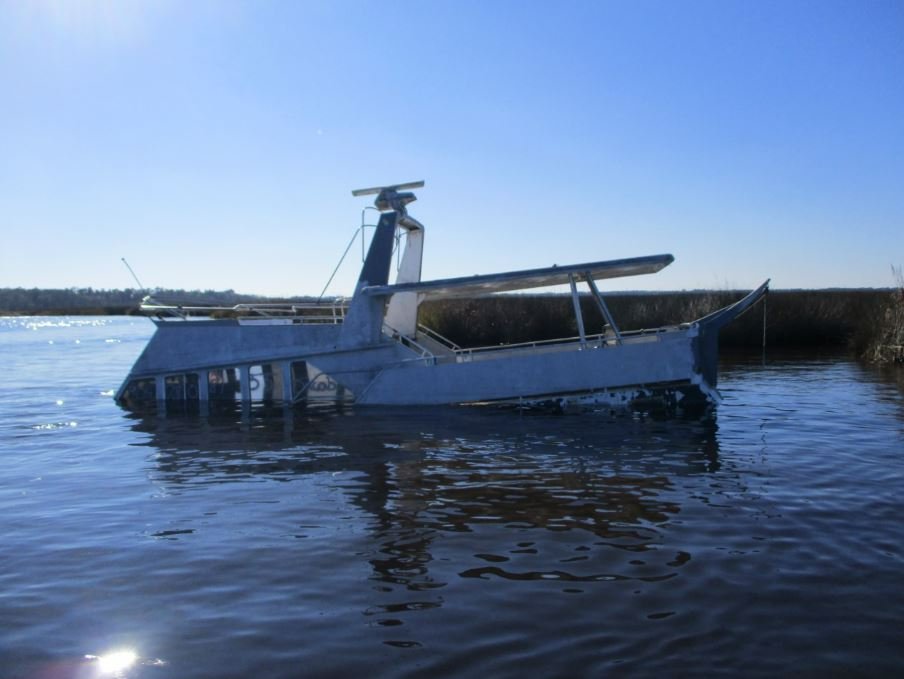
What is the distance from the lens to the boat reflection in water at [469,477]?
8.20 m

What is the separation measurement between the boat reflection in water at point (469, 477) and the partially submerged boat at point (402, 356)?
0.67 meters

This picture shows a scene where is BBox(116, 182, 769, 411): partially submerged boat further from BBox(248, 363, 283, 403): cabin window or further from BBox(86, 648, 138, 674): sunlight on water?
BBox(86, 648, 138, 674): sunlight on water

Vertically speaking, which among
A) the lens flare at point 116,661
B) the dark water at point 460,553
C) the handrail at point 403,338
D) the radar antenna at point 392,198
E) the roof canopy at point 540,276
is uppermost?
the radar antenna at point 392,198

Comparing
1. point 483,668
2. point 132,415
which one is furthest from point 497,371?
point 483,668

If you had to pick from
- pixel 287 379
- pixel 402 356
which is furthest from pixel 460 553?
pixel 287 379

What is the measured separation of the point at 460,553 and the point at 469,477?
12.3 ft

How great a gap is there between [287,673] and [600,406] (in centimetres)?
1333

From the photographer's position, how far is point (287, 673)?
5.75 meters

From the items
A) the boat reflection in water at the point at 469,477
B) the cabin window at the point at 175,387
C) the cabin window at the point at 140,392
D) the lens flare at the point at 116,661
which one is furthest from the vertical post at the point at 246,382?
the lens flare at the point at 116,661

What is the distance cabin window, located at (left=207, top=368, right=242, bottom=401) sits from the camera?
69.6 feet

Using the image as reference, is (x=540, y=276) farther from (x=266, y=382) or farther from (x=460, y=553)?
(x=460, y=553)

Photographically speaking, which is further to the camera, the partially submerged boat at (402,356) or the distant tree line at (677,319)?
the distant tree line at (677,319)

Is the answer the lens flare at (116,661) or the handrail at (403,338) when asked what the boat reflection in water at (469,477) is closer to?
the handrail at (403,338)

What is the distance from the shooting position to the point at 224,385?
2131 centimetres
